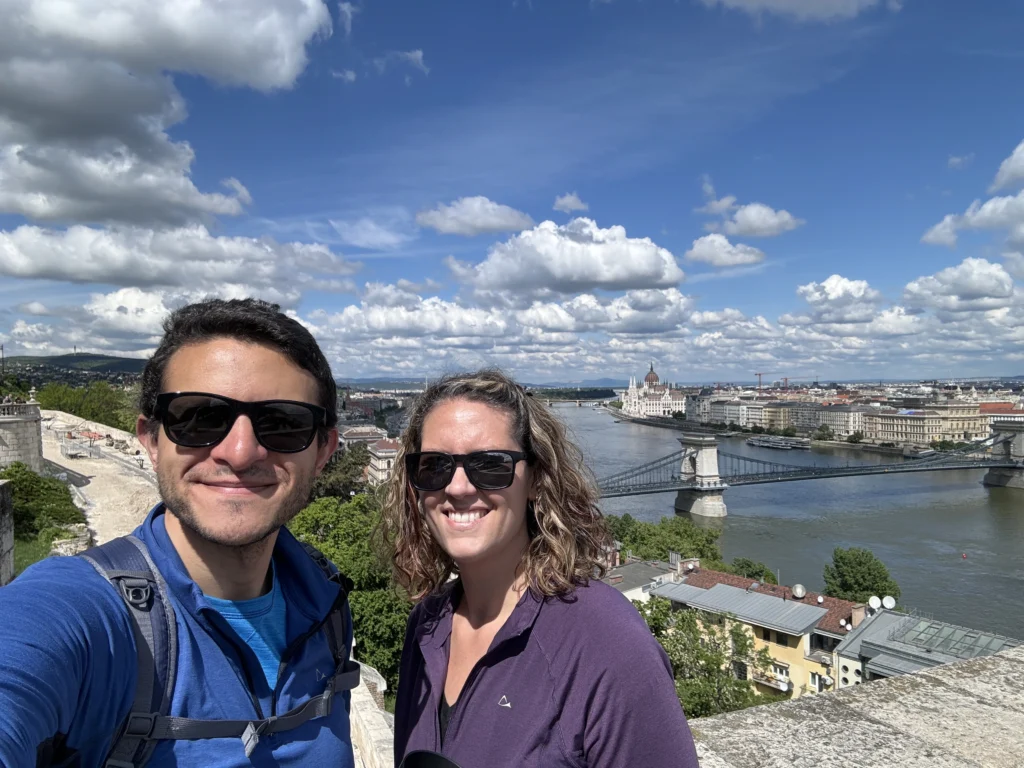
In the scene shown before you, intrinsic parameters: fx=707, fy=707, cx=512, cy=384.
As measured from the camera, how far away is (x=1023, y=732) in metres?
1.62

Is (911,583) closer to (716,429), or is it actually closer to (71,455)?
(71,455)

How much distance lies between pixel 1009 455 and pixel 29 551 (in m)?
51.8

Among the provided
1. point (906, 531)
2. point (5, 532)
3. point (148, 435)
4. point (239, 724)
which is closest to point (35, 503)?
point (5, 532)

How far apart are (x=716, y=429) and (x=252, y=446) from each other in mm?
84291

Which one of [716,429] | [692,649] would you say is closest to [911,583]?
[692,649]

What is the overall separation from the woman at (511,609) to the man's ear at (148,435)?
468 millimetres

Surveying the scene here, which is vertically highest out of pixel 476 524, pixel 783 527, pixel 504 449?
pixel 504 449

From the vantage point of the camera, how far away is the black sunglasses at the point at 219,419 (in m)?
1.05

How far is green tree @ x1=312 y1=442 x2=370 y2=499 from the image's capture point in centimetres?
2041

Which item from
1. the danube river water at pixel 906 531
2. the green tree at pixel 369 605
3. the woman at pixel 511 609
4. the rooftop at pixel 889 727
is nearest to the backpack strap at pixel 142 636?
the woman at pixel 511 609

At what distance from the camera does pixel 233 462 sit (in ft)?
3.39

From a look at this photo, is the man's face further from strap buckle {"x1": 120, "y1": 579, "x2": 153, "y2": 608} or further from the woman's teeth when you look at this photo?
the woman's teeth

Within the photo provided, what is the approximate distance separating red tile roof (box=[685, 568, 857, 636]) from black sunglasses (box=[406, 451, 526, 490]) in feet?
45.4

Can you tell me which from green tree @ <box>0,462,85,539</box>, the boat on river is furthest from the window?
the boat on river
